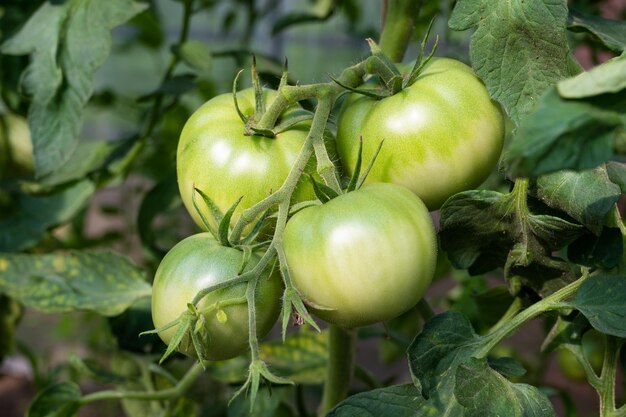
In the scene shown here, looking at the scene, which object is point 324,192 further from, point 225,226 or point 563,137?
point 563,137

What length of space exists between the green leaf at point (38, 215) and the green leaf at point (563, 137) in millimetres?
762

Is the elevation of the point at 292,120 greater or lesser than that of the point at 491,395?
greater

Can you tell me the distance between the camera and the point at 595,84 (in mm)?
369

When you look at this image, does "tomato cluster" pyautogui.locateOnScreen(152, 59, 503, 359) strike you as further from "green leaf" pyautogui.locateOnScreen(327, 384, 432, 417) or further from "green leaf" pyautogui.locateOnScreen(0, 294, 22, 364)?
"green leaf" pyautogui.locateOnScreen(0, 294, 22, 364)

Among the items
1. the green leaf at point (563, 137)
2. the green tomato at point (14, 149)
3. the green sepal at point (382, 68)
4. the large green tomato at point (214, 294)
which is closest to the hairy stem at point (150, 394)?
the large green tomato at point (214, 294)

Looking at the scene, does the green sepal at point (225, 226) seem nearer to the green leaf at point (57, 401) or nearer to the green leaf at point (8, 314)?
the green leaf at point (57, 401)

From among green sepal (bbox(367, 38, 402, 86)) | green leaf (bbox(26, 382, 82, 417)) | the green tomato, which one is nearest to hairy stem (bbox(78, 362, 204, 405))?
green leaf (bbox(26, 382, 82, 417))

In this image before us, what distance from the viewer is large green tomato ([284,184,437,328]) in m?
0.48

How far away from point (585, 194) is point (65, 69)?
517 mm

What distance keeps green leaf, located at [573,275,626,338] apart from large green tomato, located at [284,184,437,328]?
0.38 ft

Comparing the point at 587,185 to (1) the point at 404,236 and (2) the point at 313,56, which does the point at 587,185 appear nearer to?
(1) the point at 404,236

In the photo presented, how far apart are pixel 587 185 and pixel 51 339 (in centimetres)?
254

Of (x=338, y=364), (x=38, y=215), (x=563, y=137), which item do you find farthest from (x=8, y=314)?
(x=563, y=137)

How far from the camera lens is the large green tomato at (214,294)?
0.51 m
